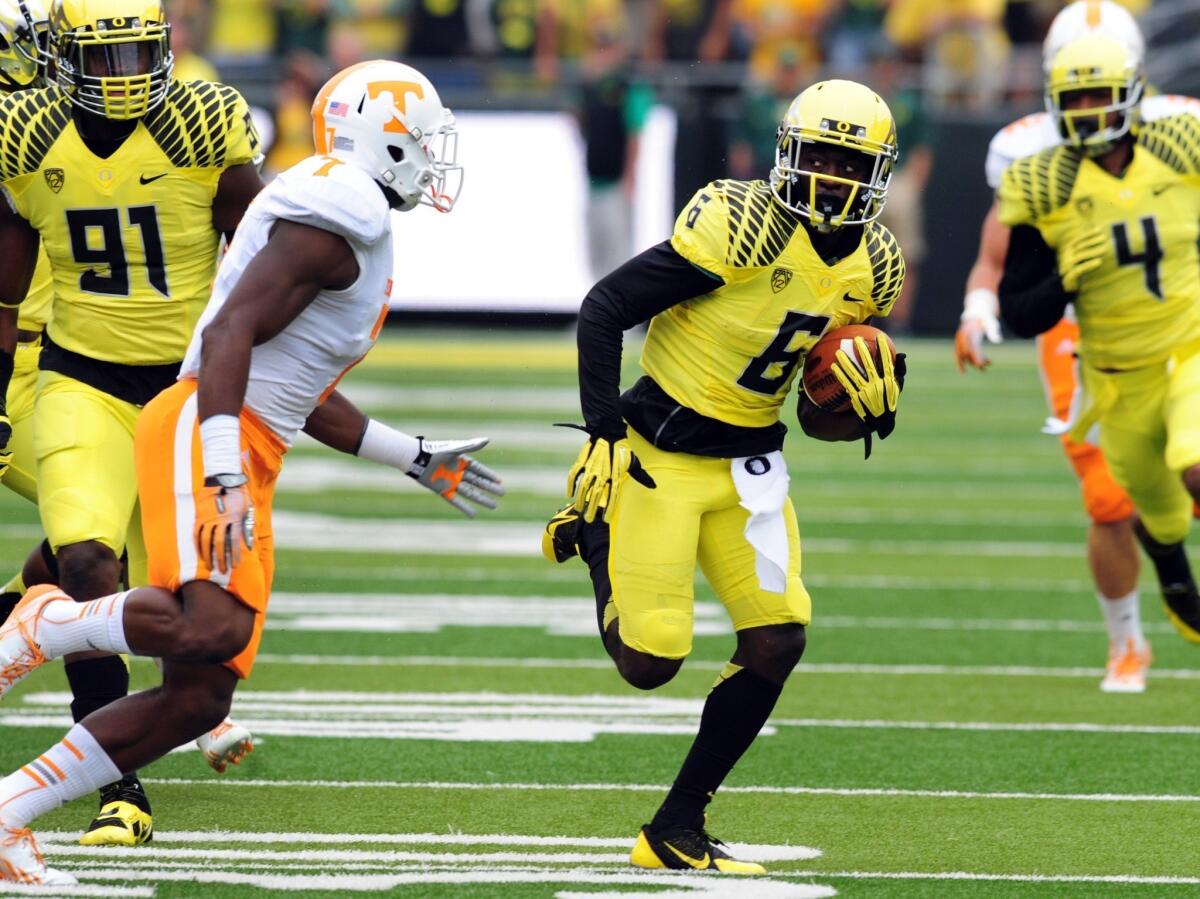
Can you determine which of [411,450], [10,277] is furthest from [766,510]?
[10,277]

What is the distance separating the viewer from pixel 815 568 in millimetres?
9125

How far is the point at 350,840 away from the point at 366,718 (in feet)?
4.97

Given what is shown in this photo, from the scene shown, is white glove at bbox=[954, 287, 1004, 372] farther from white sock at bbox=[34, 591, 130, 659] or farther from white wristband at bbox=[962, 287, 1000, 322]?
white sock at bbox=[34, 591, 130, 659]

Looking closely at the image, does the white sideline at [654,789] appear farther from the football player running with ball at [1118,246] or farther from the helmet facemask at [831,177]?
the helmet facemask at [831,177]

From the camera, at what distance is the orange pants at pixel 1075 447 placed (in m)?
6.97

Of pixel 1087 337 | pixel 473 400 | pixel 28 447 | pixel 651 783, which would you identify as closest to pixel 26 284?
pixel 28 447

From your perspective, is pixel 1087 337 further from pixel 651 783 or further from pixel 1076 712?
pixel 651 783

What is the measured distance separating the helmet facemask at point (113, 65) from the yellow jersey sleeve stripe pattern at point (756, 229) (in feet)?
4.51

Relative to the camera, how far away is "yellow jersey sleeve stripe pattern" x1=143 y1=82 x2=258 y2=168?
500 cm

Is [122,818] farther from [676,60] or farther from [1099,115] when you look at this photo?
→ [676,60]

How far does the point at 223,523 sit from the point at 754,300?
4.29ft

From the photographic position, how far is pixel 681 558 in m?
4.61

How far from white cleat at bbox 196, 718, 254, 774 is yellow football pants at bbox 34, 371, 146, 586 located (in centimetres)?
53

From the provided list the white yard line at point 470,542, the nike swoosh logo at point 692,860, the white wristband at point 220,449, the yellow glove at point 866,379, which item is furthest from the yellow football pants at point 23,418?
the white yard line at point 470,542
